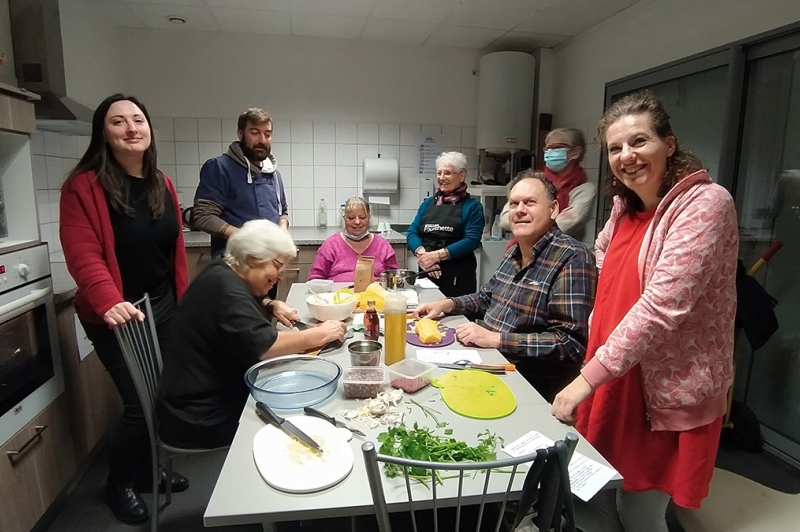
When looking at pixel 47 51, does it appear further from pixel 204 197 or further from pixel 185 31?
pixel 185 31

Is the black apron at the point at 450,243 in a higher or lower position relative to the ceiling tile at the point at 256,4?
lower

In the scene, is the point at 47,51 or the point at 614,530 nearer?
the point at 614,530

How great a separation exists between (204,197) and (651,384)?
2.17 meters

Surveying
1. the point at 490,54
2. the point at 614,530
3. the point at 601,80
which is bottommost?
A: the point at 614,530

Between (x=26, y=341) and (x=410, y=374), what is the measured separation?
1.45m

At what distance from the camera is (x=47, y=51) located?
2.33 meters

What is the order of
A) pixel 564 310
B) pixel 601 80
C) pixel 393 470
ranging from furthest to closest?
pixel 601 80, pixel 564 310, pixel 393 470

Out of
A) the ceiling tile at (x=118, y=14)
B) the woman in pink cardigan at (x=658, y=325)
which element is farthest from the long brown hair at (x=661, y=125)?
the ceiling tile at (x=118, y=14)

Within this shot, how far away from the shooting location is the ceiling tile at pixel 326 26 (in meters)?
3.46

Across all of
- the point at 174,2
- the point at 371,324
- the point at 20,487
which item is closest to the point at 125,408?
the point at 20,487

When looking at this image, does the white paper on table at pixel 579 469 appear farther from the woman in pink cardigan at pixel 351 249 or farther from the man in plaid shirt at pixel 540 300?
the woman in pink cardigan at pixel 351 249

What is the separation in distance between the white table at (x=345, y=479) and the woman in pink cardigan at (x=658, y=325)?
10 centimetres

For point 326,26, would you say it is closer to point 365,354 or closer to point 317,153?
point 317,153

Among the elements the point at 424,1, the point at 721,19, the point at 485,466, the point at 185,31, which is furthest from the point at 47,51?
the point at 721,19
